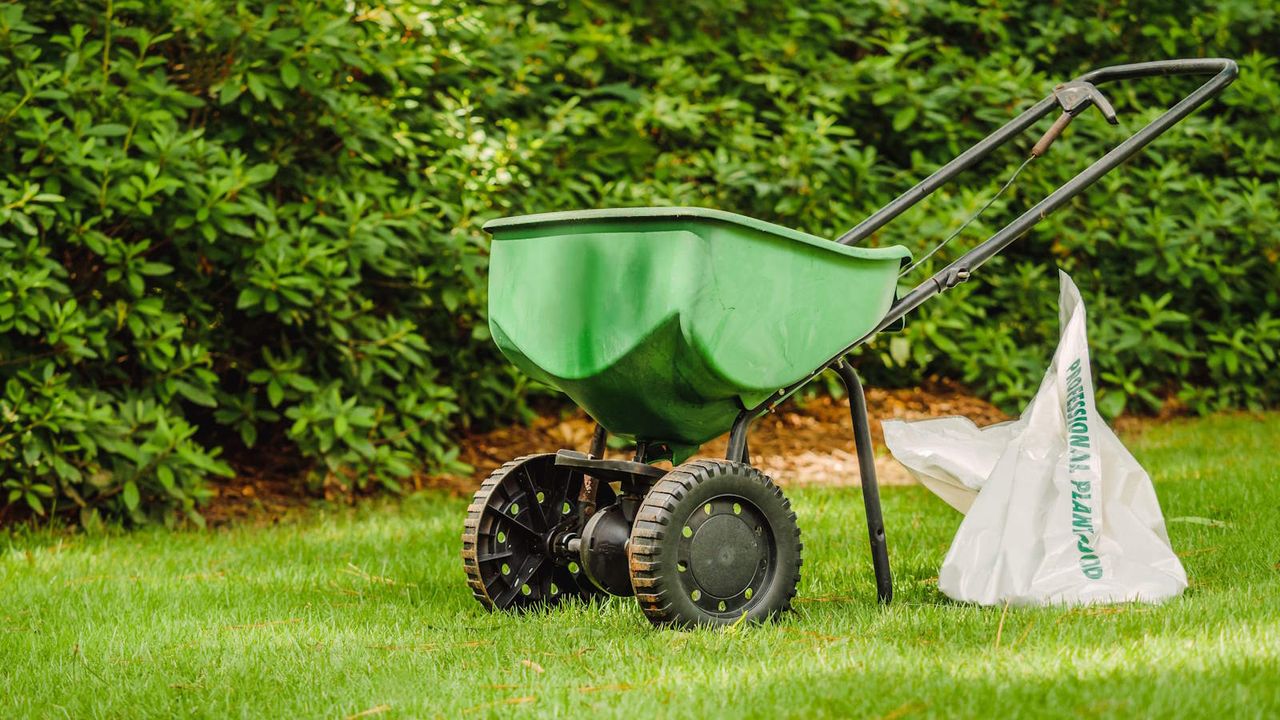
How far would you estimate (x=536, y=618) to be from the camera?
2955 mm

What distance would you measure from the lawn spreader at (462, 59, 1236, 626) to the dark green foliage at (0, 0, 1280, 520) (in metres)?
1.70

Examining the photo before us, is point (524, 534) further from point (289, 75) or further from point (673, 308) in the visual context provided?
point (289, 75)

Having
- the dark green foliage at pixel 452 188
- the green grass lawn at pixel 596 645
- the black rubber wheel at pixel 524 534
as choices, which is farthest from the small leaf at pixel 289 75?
the black rubber wheel at pixel 524 534

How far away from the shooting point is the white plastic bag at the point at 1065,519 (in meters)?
2.87

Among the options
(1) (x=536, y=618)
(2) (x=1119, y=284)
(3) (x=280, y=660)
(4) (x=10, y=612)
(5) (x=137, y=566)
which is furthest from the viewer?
(2) (x=1119, y=284)

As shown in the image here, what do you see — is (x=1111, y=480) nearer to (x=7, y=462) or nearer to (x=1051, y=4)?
(x=7, y=462)

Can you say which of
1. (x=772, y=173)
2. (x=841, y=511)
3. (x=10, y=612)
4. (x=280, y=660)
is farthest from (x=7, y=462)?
(x=772, y=173)

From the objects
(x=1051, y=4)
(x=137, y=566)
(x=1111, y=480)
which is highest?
(x=1051, y=4)

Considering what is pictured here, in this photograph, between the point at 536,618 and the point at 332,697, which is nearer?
the point at 332,697

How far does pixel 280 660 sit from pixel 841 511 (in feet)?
7.51

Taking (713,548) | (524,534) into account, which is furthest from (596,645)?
(524,534)

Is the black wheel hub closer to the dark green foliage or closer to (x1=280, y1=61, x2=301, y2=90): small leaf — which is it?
the dark green foliage

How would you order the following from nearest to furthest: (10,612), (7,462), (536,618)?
1. (536,618)
2. (10,612)
3. (7,462)

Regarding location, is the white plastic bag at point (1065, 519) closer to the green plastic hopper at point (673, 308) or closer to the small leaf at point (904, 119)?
the green plastic hopper at point (673, 308)
